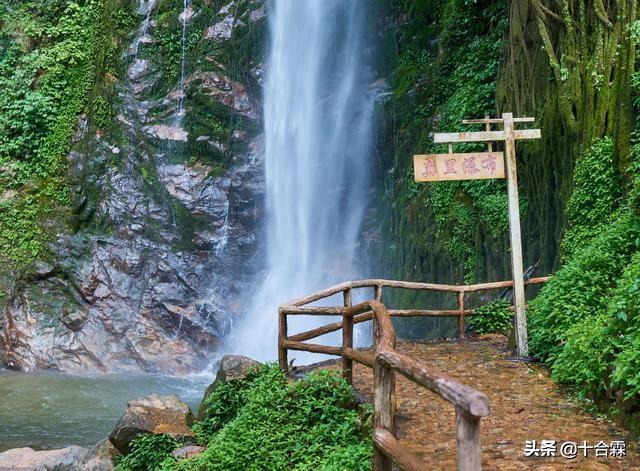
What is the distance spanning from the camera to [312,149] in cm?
1636

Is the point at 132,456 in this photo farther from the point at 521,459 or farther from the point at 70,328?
the point at 70,328

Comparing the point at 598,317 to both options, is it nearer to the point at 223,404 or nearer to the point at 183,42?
the point at 223,404

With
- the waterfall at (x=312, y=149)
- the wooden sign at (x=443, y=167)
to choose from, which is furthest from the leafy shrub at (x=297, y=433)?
the waterfall at (x=312, y=149)

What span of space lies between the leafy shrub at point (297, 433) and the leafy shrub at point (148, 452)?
773 mm

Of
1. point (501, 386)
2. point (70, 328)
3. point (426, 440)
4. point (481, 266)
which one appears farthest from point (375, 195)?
point (426, 440)

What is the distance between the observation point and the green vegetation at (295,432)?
447 centimetres

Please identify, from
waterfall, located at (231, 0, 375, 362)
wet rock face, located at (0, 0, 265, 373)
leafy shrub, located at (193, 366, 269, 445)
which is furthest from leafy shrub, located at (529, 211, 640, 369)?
wet rock face, located at (0, 0, 265, 373)

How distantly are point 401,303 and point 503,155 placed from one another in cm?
618

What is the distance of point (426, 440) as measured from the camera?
4496 millimetres

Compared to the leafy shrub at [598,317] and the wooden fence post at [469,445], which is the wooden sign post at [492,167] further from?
the wooden fence post at [469,445]

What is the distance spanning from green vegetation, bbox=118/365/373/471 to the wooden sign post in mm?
2510

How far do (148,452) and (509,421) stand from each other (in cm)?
356

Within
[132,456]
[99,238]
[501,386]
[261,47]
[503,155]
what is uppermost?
[261,47]

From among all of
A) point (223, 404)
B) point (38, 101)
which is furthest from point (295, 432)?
point (38, 101)
